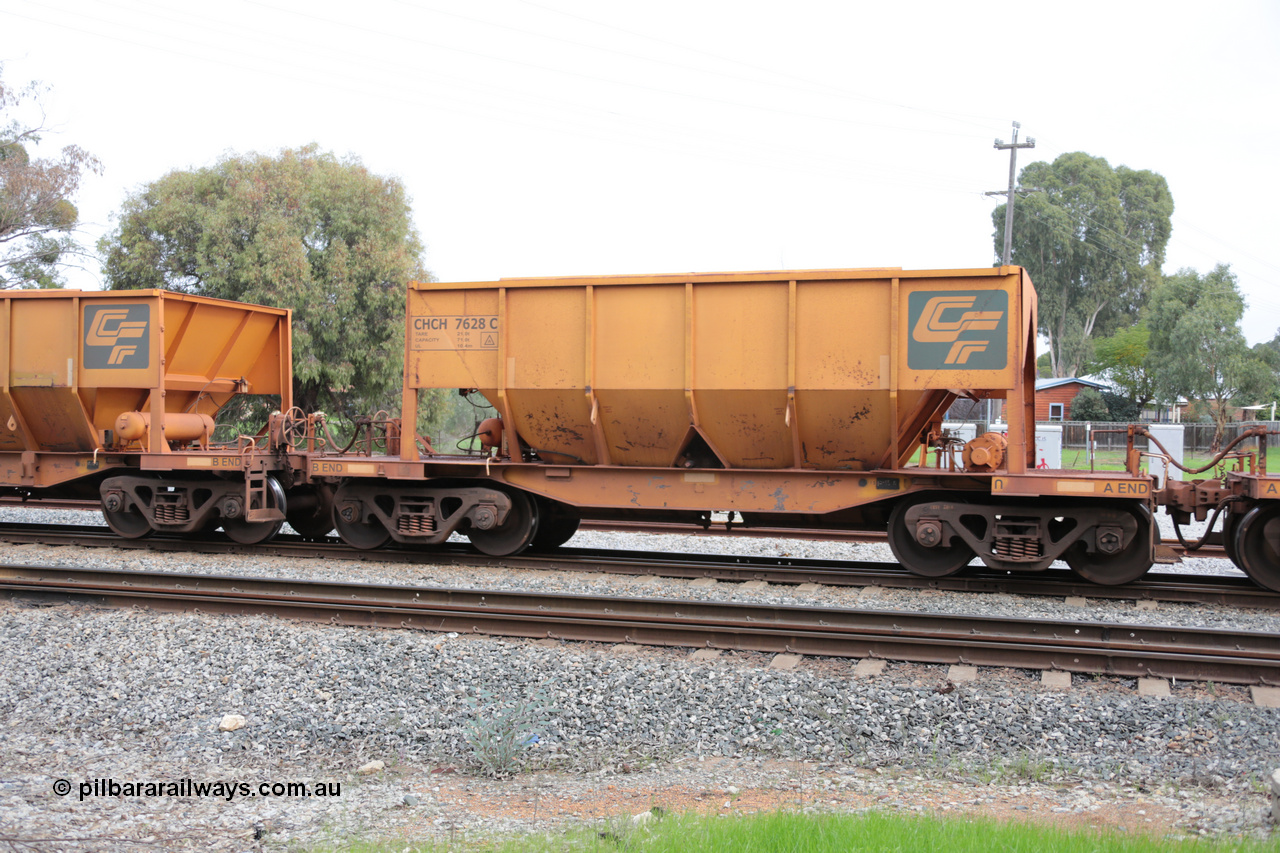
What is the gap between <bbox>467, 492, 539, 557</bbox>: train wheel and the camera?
1009 centimetres

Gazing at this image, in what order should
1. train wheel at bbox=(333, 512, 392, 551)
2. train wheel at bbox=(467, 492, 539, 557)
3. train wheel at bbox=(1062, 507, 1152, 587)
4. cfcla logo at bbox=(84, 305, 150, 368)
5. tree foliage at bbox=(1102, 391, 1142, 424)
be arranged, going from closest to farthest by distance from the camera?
train wheel at bbox=(1062, 507, 1152, 587) < train wheel at bbox=(467, 492, 539, 557) < train wheel at bbox=(333, 512, 392, 551) < cfcla logo at bbox=(84, 305, 150, 368) < tree foliage at bbox=(1102, 391, 1142, 424)

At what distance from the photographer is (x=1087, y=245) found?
7131 centimetres

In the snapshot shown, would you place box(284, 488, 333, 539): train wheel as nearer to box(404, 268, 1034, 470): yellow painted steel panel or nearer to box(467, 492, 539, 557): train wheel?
box(404, 268, 1034, 470): yellow painted steel panel

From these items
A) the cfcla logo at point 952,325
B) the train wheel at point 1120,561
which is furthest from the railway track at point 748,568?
the cfcla logo at point 952,325

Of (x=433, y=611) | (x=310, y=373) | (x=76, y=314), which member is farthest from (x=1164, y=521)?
(x=310, y=373)

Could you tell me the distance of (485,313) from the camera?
1001 centimetres

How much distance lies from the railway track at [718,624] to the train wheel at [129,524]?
106 inches

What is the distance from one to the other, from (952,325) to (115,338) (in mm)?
10585

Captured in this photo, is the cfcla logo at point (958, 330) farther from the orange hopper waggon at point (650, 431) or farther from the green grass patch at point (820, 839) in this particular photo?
the green grass patch at point (820, 839)

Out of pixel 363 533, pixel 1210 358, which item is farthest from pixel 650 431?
pixel 1210 358

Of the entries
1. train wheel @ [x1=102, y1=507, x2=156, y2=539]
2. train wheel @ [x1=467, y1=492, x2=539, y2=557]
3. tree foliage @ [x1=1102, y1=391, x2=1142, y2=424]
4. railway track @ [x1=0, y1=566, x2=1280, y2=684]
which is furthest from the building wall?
train wheel @ [x1=102, y1=507, x2=156, y2=539]

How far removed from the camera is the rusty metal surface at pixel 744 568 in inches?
323

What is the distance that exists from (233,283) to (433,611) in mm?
19821

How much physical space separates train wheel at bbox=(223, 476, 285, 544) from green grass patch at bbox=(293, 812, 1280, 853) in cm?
794
